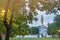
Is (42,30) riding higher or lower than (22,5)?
lower

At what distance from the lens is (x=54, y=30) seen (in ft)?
307

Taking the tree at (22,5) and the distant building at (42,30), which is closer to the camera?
the tree at (22,5)

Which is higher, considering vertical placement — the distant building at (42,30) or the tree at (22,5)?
the tree at (22,5)

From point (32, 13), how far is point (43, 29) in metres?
103

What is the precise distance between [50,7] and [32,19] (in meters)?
2.96

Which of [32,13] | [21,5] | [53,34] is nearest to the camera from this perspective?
[21,5]

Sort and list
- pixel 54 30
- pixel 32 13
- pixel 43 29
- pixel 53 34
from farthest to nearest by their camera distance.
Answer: pixel 43 29
pixel 53 34
pixel 54 30
pixel 32 13

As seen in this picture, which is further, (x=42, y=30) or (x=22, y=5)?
(x=42, y=30)

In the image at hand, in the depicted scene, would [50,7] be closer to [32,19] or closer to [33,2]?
[33,2]

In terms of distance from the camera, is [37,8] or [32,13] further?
[32,13]

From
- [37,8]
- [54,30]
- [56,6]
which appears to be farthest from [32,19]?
[54,30]

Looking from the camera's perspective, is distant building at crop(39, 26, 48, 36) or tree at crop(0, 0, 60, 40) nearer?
tree at crop(0, 0, 60, 40)

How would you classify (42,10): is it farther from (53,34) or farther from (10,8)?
(53,34)

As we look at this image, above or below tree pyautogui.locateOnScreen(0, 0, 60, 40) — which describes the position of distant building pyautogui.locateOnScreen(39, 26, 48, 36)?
below
